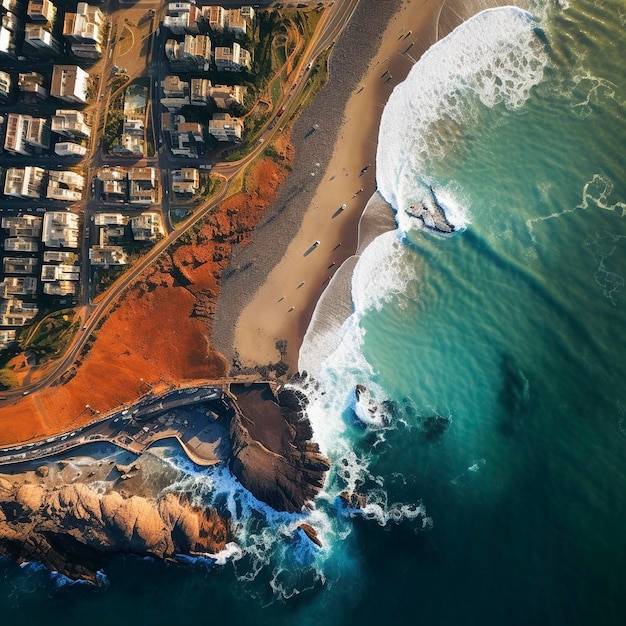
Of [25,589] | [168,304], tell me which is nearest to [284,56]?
[168,304]

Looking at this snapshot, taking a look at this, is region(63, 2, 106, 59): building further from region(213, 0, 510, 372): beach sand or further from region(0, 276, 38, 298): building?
region(0, 276, 38, 298): building

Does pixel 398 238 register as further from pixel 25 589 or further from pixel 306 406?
pixel 25 589

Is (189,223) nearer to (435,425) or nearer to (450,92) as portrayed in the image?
(450,92)

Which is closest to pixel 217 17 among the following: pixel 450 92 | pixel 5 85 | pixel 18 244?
pixel 5 85

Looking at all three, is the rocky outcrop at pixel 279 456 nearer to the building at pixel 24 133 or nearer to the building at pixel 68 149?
the building at pixel 68 149

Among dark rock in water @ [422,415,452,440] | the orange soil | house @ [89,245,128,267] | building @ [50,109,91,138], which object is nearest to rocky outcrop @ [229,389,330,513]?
the orange soil

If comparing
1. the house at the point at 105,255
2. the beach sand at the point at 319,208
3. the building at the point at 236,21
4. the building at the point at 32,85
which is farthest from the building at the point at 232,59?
the house at the point at 105,255
